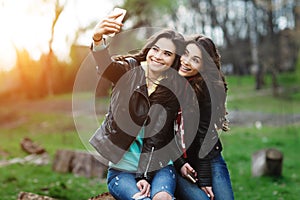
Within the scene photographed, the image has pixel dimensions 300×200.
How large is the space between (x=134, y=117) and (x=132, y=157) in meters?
0.29

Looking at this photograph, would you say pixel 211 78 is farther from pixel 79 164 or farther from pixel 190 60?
pixel 79 164

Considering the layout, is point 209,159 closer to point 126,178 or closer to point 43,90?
point 126,178

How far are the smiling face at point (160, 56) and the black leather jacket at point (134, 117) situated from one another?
8 centimetres

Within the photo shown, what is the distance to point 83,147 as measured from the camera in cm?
1170

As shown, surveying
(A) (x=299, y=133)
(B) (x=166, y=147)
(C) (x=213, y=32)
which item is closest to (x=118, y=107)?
(B) (x=166, y=147)

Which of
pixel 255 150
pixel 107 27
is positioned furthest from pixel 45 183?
pixel 255 150

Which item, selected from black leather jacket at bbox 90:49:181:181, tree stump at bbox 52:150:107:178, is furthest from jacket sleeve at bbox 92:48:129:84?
tree stump at bbox 52:150:107:178

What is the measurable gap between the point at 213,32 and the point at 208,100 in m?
33.3

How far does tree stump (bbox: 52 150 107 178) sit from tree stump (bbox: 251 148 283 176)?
8.24ft

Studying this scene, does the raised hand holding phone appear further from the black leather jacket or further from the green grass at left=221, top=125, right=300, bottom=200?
the green grass at left=221, top=125, right=300, bottom=200

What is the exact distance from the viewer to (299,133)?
12633 millimetres

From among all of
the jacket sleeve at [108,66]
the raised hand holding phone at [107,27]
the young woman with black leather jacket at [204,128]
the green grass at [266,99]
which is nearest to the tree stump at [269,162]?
the young woman with black leather jacket at [204,128]

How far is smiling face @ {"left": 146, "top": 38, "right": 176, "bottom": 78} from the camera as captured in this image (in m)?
3.15

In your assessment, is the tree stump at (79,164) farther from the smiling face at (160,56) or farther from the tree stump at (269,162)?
the smiling face at (160,56)
